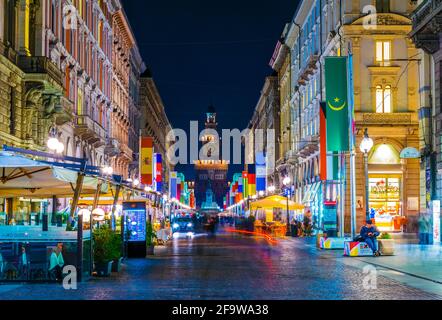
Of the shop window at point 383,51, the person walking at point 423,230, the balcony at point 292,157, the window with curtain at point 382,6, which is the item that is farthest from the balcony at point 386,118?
the balcony at point 292,157

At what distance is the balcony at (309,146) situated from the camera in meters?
69.2

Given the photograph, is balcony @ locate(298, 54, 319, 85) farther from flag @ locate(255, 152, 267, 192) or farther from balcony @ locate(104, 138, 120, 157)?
balcony @ locate(104, 138, 120, 157)

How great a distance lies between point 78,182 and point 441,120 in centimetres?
2467

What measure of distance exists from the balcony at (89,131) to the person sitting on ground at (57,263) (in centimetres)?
3494

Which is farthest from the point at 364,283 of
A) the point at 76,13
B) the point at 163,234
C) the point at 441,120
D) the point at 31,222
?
the point at 76,13

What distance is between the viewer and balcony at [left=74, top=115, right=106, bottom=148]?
55281 millimetres

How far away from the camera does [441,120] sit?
40.7 meters

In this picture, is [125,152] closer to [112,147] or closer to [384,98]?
[112,147]

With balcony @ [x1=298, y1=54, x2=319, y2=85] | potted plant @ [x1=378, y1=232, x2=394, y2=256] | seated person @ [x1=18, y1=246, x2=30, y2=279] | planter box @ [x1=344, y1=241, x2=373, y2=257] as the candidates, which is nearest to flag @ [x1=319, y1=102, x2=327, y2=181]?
potted plant @ [x1=378, y1=232, x2=394, y2=256]

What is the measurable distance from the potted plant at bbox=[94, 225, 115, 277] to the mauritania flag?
1664cm

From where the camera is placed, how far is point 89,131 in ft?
187

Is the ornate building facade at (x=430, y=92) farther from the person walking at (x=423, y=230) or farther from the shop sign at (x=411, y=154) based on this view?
the shop sign at (x=411, y=154)

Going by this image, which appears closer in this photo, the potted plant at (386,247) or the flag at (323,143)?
the potted plant at (386,247)
